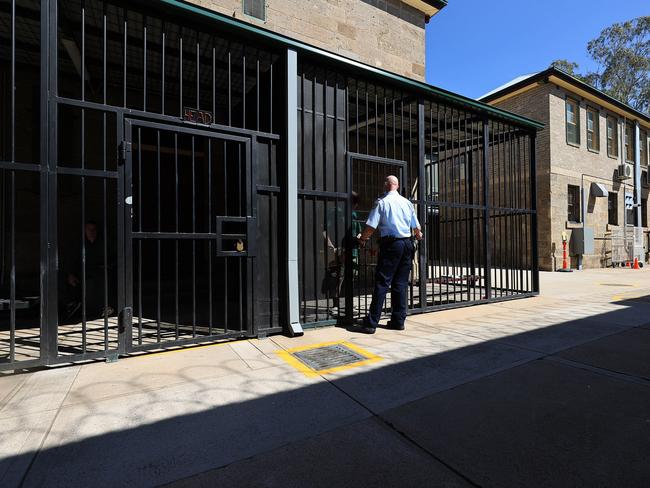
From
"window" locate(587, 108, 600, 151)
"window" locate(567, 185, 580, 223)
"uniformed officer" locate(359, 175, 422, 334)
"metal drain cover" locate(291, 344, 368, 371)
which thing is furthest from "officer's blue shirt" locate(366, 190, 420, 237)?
"window" locate(587, 108, 600, 151)

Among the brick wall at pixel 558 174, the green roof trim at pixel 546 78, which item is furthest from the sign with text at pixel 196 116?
the green roof trim at pixel 546 78

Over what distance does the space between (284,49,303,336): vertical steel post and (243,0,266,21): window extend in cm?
378

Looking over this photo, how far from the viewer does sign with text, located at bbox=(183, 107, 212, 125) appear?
3850 mm

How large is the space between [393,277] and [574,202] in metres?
14.7

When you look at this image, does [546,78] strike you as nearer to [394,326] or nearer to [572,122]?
[572,122]

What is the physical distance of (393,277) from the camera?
4.75 metres

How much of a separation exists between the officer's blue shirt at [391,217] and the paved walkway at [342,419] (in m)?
1.49

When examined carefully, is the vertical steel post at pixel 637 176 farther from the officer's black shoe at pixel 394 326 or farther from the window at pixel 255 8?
the window at pixel 255 8

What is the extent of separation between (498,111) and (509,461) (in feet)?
21.4

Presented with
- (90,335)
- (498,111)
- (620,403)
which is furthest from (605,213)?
(90,335)

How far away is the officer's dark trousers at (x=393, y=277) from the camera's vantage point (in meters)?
4.59

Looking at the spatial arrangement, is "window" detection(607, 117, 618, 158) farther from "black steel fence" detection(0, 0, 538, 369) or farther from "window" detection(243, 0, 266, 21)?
"window" detection(243, 0, 266, 21)

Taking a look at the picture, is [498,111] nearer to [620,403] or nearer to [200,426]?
[620,403]

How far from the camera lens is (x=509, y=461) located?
1.92 meters
